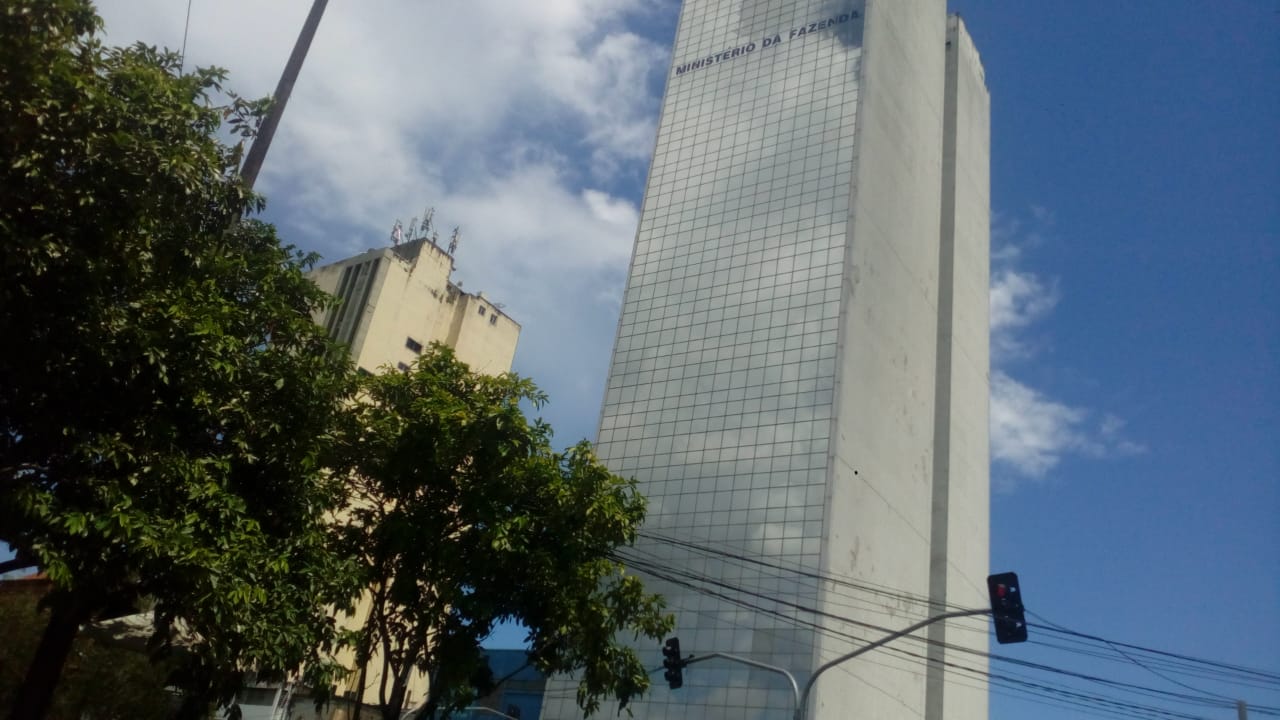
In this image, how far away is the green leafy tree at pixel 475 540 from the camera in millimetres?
21656

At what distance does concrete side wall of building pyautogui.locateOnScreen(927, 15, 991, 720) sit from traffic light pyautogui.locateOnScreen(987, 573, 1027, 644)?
36863 millimetres

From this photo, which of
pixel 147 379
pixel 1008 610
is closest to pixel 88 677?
pixel 147 379

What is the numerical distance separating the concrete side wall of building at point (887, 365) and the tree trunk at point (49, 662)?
1190 inches

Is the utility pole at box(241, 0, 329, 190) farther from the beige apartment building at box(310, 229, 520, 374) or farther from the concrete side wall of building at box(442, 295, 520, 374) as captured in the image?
the concrete side wall of building at box(442, 295, 520, 374)

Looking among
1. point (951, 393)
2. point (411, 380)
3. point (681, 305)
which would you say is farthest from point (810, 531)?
point (411, 380)

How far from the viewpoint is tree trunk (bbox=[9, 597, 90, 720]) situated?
1633cm

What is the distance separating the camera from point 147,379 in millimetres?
15320

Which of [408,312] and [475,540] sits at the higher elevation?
[408,312]

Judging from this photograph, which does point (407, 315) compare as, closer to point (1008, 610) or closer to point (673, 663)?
point (673, 663)

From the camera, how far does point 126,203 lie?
13688 mm

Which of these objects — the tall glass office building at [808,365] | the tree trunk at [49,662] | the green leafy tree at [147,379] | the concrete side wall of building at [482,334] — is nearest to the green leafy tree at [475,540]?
the green leafy tree at [147,379]

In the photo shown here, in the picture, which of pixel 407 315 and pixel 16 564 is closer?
pixel 16 564

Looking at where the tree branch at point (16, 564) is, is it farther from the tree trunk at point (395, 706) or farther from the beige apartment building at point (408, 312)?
the beige apartment building at point (408, 312)

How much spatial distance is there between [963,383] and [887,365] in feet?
35.4
